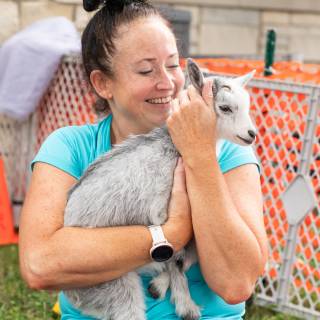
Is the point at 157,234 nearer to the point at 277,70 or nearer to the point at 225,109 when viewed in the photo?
the point at 225,109

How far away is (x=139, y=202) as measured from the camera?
7.83 feet

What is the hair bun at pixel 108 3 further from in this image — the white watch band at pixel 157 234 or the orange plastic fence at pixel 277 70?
the orange plastic fence at pixel 277 70

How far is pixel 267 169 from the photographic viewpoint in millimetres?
4504

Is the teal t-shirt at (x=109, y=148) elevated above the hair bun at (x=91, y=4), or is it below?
below

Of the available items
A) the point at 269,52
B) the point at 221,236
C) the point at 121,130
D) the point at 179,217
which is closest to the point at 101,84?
the point at 121,130

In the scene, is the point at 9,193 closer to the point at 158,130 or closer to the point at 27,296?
the point at 27,296

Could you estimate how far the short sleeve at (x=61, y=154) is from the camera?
2547 mm

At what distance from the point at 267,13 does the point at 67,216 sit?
748cm

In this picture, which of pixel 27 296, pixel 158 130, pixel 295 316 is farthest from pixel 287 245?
pixel 158 130

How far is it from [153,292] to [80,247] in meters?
0.29

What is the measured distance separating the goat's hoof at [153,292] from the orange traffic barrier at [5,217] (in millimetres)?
3369

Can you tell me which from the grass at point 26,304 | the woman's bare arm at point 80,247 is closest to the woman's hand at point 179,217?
the woman's bare arm at point 80,247

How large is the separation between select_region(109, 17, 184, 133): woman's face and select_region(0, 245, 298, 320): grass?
2.16 metres

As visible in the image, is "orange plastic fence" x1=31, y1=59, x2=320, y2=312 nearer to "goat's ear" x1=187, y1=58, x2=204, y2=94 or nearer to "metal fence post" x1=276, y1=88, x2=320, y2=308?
"metal fence post" x1=276, y1=88, x2=320, y2=308
